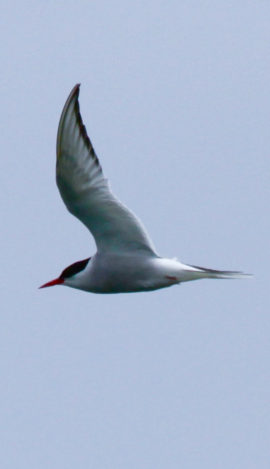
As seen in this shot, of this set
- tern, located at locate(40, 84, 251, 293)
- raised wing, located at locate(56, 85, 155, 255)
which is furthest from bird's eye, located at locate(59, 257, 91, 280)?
raised wing, located at locate(56, 85, 155, 255)

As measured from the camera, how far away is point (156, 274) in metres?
12.9

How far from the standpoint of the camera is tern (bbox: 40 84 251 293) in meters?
12.3

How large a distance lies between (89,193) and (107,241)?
710 mm

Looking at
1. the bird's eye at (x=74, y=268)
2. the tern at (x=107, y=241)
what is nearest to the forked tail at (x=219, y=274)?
the tern at (x=107, y=241)

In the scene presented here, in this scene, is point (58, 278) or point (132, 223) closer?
point (132, 223)

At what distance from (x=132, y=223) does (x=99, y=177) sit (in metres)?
0.64

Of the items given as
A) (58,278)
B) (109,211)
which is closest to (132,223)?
(109,211)

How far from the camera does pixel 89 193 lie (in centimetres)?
1256

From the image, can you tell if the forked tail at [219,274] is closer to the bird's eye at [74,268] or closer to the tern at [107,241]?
the tern at [107,241]

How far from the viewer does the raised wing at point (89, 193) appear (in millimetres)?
12039

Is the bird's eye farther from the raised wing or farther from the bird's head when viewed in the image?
the raised wing

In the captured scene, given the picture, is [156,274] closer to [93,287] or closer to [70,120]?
[93,287]

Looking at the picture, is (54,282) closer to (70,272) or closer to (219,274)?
(70,272)

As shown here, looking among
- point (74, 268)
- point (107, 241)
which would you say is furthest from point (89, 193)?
point (74, 268)
